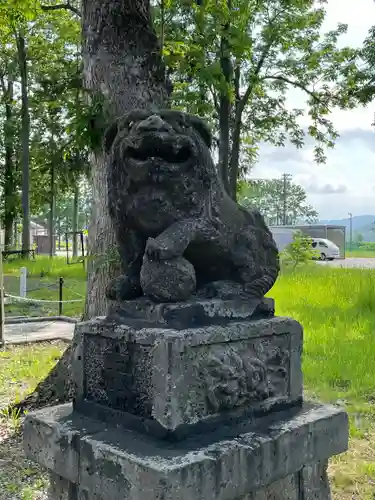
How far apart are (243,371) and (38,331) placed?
805 centimetres

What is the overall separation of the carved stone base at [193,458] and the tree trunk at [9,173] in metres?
24.0

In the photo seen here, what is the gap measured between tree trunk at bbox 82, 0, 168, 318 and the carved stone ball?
8.22ft

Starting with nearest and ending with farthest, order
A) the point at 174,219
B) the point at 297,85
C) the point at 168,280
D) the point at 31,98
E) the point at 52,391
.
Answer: the point at 168,280 < the point at 174,219 < the point at 52,391 < the point at 31,98 < the point at 297,85

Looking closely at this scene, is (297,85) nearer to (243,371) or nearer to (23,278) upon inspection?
(23,278)

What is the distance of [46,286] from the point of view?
38.7ft

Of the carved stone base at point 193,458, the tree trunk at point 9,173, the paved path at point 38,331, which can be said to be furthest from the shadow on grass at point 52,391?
the tree trunk at point 9,173

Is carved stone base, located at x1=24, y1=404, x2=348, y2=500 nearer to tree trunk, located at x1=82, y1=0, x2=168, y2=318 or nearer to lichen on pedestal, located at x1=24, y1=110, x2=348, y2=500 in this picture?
lichen on pedestal, located at x1=24, y1=110, x2=348, y2=500

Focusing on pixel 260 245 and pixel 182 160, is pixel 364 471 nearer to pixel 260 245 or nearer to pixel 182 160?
pixel 260 245

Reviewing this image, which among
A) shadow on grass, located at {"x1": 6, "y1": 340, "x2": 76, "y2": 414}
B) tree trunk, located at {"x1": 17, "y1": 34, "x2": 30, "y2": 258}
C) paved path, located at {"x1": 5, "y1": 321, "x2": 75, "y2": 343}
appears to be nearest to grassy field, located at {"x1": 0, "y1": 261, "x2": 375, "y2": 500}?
shadow on grass, located at {"x1": 6, "y1": 340, "x2": 76, "y2": 414}

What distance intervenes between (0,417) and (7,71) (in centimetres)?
2195

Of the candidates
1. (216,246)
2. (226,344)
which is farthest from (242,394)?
(216,246)

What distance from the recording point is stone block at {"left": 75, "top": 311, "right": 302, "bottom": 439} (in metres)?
2.39

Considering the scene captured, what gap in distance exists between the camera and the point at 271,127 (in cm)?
1952

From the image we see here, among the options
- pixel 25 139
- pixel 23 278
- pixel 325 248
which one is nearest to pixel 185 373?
pixel 23 278
